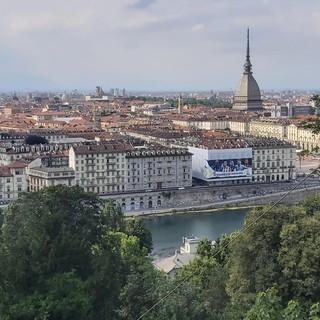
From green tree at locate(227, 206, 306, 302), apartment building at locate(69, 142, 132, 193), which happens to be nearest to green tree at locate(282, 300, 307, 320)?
green tree at locate(227, 206, 306, 302)

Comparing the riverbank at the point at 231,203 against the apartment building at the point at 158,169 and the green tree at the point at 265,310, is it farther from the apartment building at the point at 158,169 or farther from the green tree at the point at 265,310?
the green tree at the point at 265,310

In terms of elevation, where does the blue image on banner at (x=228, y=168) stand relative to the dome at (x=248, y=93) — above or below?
below

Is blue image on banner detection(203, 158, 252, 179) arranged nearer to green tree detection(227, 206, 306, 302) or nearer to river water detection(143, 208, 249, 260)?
river water detection(143, 208, 249, 260)

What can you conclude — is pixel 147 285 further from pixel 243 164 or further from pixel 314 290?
pixel 243 164

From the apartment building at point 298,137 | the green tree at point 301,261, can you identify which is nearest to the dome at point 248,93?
the apartment building at point 298,137

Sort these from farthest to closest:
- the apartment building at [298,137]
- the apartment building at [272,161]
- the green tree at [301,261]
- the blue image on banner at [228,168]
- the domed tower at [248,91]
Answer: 1. the domed tower at [248,91]
2. the apartment building at [298,137]
3. the apartment building at [272,161]
4. the blue image on banner at [228,168]
5. the green tree at [301,261]

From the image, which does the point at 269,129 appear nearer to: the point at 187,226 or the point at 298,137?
the point at 298,137
